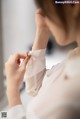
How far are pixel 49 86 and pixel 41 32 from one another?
18 centimetres

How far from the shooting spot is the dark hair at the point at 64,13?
0.87m

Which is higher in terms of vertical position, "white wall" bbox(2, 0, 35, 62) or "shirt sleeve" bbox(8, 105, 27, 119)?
"white wall" bbox(2, 0, 35, 62)

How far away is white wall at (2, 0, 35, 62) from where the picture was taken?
93 cm

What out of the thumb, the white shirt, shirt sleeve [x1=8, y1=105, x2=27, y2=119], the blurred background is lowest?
shirt sleeve [x1=8, y1=105, x2=27, y2=119]

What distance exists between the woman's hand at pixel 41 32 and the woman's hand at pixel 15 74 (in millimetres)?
55

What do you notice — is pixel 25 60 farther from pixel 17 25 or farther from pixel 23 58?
pixel 17 25

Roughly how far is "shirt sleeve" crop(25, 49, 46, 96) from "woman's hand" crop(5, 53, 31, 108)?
2 centimetres

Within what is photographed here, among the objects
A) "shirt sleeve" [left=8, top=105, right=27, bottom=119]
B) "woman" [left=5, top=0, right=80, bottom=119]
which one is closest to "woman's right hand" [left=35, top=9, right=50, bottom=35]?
"woman" [left=5, top=0, right=80, bottom=119]

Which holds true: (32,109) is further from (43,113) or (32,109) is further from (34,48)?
(34,48)

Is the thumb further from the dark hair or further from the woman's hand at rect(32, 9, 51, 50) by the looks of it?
the dark hair

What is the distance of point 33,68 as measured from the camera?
956 mm

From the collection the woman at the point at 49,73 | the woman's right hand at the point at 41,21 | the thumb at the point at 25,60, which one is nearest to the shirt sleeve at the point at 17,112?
the woman at the point at 49,73

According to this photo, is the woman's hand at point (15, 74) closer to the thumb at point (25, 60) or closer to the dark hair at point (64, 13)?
the thumb at point (25, 60)

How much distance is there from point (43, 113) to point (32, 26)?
0.29 meters
